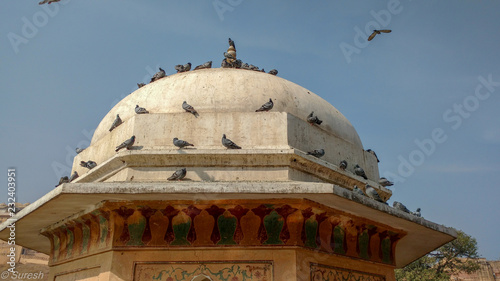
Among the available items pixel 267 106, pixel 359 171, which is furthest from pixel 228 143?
pixel 359 171

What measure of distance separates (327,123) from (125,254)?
3730 mm

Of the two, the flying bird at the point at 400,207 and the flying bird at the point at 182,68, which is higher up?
the flying bird at the point at 182,68

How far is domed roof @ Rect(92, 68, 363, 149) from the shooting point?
247 inches

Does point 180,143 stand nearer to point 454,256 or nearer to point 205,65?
point 205,65

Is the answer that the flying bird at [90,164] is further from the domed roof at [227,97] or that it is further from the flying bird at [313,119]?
the flying bird at [313,119]

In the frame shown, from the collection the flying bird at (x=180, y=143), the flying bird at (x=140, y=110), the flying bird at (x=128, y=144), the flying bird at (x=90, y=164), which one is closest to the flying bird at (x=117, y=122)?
the flying bird at (x=140, y=110)

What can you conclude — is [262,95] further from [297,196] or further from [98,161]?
[98,161]

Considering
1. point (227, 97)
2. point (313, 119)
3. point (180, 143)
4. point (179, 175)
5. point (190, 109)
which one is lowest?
point (179, 175)

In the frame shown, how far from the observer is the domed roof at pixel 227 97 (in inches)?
247

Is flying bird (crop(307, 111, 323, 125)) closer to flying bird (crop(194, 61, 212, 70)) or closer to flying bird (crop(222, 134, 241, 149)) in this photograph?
flying bird (crop(222, 134, 241, 149))

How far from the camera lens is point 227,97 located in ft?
20.6

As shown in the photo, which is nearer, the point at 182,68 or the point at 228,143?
the point at 228,143

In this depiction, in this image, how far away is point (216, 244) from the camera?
4.85 meters

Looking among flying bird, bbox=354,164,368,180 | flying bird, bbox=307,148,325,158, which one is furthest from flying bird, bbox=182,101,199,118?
flying bird, bbox=354,164,368,180
